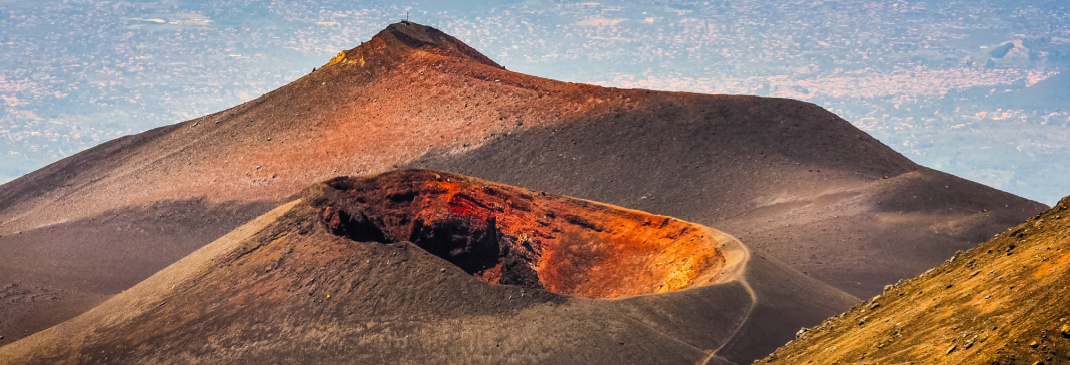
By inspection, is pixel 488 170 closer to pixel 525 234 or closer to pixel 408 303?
pixel 525 234

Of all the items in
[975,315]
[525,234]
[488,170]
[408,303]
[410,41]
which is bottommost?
[975,315]

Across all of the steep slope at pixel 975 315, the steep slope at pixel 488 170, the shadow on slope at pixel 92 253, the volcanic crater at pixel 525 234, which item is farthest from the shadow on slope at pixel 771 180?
the shadow on slope at pixel 92 253

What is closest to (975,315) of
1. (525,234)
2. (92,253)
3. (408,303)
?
(408,303)

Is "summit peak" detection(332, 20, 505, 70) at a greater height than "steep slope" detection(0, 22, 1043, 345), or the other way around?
"summit peak" detection(332, 20, 505, 70)

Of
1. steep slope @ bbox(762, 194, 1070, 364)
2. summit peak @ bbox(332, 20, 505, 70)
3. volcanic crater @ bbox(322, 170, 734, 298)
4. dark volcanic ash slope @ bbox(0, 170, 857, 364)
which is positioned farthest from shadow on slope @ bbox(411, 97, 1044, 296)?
summit peak @ bbox(332, 20, 505, 70)

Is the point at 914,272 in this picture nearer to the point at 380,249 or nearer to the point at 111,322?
the point at 380,249

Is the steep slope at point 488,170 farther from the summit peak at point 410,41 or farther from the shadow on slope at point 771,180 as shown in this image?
the summit peak at point 410,41

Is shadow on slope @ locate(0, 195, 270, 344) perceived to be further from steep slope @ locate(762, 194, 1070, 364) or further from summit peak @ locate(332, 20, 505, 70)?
steep slope @ locate(762, 194, 1070, 364)
